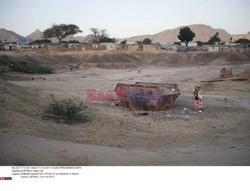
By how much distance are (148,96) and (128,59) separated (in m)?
37.5

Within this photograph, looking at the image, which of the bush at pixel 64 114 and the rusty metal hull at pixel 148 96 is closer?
the bush at pixel 64 114

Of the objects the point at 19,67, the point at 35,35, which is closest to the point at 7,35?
the point at 19,67

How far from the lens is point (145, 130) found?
30.7 feet

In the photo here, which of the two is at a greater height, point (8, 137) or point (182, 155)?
point (8, 137)

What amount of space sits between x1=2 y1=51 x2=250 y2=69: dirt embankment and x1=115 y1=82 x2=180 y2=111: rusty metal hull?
91.8 feet

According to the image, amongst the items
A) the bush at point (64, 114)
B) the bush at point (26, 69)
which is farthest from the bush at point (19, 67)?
the bush at point (64, 114)

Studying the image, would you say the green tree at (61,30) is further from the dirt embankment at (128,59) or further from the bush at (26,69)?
the bush at (26,69)

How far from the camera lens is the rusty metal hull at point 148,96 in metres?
12.0

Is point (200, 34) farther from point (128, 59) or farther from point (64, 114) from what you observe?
point (64, 114)

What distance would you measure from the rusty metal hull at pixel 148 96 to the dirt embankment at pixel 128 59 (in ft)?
91.8

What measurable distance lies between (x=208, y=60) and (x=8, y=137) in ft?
145

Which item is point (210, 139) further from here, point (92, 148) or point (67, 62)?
point (67, 62)

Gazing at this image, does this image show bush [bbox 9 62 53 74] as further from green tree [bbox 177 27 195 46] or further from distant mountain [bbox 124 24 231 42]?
distant mountain [bbox 124 24 231 42]

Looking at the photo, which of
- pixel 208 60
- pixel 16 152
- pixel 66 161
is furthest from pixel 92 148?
pixel 208 60
